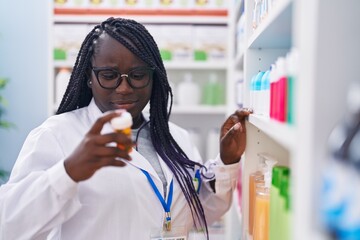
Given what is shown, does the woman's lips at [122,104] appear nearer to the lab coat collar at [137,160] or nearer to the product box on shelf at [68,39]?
the lab coat collar at [137,160]

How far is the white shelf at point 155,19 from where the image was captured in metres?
3.29

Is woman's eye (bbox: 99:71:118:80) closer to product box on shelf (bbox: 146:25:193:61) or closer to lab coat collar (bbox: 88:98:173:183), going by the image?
lab coat collar (bbox: 88:98:173:183)

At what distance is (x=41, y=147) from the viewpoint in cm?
149

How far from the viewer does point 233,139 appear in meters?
1.74

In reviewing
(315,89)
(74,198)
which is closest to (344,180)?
(315,89)

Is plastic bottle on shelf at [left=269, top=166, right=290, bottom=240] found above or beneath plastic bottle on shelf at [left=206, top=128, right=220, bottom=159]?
above

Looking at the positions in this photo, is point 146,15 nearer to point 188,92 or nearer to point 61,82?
point 188,92

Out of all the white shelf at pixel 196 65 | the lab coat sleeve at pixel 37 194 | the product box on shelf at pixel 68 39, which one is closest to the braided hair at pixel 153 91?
the lab coat sleeve at pixel 37 194

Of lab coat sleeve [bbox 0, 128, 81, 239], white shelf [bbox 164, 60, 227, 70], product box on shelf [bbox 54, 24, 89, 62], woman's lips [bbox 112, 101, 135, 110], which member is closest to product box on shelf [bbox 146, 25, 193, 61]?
white shelf [bbox 164, 60, 227, 70]

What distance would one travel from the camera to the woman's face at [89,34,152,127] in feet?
5.09

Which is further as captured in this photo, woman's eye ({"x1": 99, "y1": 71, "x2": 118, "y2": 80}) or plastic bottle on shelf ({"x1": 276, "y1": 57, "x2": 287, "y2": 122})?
woman's eye ({"x1": 99, "y1": 71, "x2": 118, "y2": 80})

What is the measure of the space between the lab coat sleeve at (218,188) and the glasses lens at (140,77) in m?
0.45

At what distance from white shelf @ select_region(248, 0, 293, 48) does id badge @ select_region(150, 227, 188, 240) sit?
0.72 meters

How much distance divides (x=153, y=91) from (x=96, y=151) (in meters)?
0.67
